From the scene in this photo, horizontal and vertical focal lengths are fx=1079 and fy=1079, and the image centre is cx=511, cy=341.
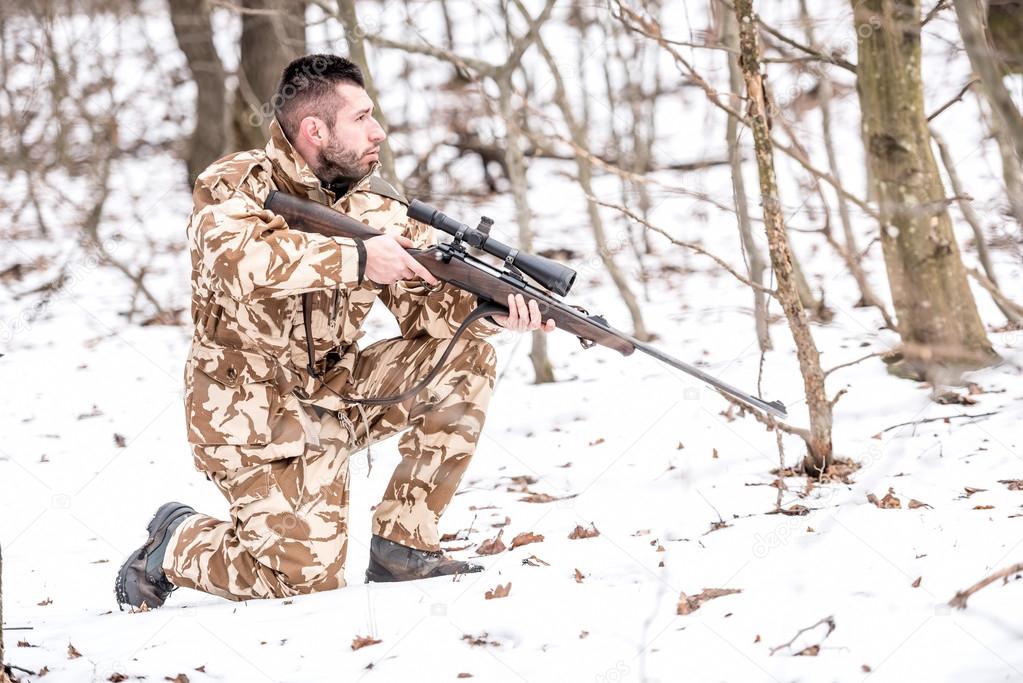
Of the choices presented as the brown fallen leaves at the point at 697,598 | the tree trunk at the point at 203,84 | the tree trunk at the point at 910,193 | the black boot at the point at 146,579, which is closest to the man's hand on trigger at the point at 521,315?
the brown fallen leaves at the point at 697,598

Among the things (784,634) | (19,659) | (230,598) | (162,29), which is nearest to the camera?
(784,634)

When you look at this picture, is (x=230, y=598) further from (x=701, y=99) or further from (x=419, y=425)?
(x=701, y=99)

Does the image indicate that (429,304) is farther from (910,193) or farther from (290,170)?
(910,193)

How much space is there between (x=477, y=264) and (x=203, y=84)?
7214mm

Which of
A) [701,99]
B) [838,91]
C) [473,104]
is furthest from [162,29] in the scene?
[838,91]

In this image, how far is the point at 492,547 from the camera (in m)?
3.61

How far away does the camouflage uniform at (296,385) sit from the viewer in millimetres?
3234

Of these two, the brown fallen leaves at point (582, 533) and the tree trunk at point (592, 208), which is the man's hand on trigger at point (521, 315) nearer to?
the brown fallen leaves at point (582, 533)

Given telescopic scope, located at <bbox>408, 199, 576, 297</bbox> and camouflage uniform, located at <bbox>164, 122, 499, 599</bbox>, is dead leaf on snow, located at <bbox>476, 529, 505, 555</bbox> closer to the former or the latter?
camouflage uniform, located at <bbox>164, 122, 499, 599</bbox>

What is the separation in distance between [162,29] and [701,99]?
798 centimetres

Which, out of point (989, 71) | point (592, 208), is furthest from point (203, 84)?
point (989, 71)

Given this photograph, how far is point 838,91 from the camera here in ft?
29.9

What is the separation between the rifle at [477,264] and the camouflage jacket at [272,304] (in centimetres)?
11

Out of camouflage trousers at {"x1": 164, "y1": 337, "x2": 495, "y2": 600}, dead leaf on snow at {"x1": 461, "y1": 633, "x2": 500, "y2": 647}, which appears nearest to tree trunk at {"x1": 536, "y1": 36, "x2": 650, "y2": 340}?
camouflage trousers at {"x1": 164, "y1": 337, "x2": 495, "y2": 600}
